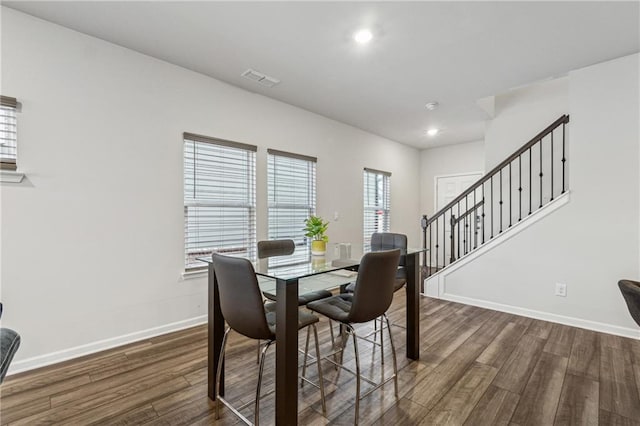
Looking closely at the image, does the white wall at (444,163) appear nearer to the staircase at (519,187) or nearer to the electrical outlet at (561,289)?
the staircase at (519,187)

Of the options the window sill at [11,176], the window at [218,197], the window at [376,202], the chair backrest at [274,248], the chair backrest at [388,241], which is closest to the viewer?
the window sill at [11,176]

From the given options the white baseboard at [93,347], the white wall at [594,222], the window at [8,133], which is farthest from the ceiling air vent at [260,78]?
the white wall at [594,222]

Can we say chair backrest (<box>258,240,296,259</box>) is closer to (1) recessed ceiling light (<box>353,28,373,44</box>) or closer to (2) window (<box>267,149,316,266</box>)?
(2) window (<box>267,149,316,266</box>)

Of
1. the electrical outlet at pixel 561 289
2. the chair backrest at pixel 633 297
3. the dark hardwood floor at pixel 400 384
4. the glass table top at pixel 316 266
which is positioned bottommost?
the dark hardwood floor at pixel 400 384

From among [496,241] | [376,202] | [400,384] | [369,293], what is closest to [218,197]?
[369,293]

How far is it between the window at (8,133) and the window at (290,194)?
2319mm

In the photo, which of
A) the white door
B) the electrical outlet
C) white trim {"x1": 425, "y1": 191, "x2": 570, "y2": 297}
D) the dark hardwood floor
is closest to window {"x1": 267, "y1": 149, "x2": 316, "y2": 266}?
the dark hardwood floor

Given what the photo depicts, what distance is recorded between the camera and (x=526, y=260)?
11.9 ft

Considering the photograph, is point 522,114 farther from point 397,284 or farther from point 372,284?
point 372,284

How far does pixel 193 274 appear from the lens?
3277mm

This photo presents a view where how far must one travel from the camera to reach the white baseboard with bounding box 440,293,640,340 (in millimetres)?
3018

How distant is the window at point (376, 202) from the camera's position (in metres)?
5.58

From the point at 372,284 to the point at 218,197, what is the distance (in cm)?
229

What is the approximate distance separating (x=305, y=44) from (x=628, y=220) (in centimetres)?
349
